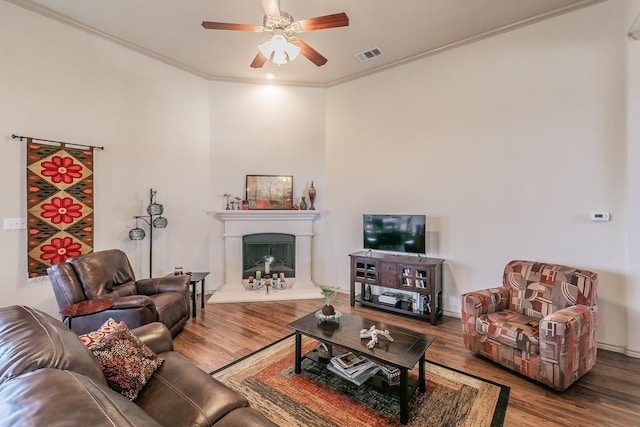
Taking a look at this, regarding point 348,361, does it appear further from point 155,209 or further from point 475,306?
point 155,209

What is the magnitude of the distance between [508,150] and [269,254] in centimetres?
396

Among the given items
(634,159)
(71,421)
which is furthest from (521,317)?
(71,421)

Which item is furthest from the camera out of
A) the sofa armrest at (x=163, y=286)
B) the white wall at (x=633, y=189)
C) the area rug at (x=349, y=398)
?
the sofa armrest at (x=163, y=286)

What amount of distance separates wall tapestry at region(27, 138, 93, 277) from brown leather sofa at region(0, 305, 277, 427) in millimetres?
2404

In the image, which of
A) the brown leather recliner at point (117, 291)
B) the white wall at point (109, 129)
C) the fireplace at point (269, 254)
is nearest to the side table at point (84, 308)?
the brown leather recliner at point (117, 291)

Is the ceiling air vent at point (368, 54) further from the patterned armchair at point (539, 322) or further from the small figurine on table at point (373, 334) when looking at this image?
the small figurine on table at point (373, 334)

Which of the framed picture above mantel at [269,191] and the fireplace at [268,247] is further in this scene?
the framed picture above mantel at [269,191]

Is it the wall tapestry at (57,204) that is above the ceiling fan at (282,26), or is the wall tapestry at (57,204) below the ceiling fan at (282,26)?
below

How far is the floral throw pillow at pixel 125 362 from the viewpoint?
4.80 feet

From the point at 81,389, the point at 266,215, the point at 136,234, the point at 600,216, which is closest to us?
the point at 81,389

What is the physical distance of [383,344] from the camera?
2.24 meters

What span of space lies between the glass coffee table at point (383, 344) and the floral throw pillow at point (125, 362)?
118cm

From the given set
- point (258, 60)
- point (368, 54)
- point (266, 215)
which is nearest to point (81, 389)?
point (258, 60)

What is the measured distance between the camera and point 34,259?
10.6 ft
